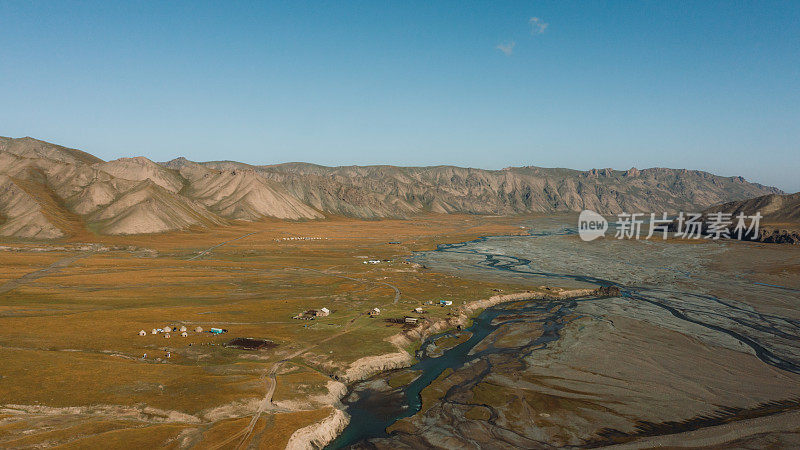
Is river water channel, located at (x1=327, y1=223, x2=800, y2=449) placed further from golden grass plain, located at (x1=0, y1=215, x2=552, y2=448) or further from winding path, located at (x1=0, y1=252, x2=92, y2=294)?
winding path, located at (x1=0, y1=252, x2=92, y2=294)

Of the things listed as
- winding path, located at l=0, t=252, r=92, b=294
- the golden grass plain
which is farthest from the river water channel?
winding path, located at l=0, t=252, r=92, b=294

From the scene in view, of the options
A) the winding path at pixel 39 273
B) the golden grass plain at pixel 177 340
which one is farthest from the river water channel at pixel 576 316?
the winding path at pixel 39 273

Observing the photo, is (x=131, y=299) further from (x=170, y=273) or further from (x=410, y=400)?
(x=410, y=400)

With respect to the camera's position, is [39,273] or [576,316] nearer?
[576,316]

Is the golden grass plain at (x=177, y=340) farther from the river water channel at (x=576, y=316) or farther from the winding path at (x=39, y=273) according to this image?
the river water channel at (x=576, y=316)

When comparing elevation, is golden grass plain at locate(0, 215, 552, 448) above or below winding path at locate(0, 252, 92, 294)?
above

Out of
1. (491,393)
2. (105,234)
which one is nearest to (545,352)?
(491,393)

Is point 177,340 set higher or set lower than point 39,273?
higher

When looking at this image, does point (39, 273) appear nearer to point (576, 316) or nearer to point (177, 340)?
point (177, 340)

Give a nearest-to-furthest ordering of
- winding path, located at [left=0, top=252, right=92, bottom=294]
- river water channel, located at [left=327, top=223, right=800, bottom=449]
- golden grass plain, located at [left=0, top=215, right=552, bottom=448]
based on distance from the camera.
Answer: golden grass plain, located at [left=0, top=215, right=552, bottom=448] < river water channel, located at [left=327, top=223, right=800, bottom=449] < winding path, located at [left=0, top=252, right=92, bottom=294]

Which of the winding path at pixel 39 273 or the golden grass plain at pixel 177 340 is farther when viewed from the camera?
the winding path at pixel 39 273

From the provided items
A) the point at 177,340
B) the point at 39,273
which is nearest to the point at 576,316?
the point at 177,340
